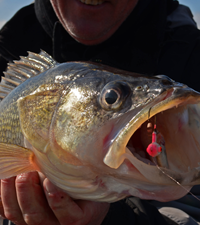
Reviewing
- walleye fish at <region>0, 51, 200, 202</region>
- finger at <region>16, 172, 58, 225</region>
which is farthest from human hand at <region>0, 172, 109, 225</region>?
walleye fish at <region>0, 51, 200, 202</region>

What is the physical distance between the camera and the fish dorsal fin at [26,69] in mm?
1672

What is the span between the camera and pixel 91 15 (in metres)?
2.41

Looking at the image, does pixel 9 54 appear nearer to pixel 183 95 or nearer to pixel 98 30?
pixel 98 30

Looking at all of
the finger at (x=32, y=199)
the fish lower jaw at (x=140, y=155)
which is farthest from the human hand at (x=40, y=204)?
the fish lower jaw at (x=140, y=155)

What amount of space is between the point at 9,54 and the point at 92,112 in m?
2.39

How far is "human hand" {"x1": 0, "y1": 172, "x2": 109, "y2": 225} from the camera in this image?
142 cm

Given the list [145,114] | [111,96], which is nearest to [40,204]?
[111,96]

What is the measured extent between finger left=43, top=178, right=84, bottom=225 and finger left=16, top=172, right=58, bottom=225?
0.11 meters

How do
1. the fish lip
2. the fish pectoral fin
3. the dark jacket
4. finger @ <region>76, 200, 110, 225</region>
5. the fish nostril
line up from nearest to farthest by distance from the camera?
the fish lip, the fish nostril, the fish pectoral fin, finger @ <region>76, 200, 110, 225</region>, the dark jacket

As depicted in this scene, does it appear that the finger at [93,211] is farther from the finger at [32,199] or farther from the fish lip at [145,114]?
the fish lip at [145,114]

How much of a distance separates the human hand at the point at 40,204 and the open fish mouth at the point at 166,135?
59cm

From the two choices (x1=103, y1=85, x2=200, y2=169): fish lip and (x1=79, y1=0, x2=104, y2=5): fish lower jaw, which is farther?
(x1=79, y1=0, x2=104, y2=5): fish lower jaw

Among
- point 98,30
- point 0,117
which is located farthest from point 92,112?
point 98,30

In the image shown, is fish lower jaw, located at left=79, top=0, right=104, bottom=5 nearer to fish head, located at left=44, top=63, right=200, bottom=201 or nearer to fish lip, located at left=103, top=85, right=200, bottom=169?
fish head, located at left=44, top=63, right=200, bottom=201
